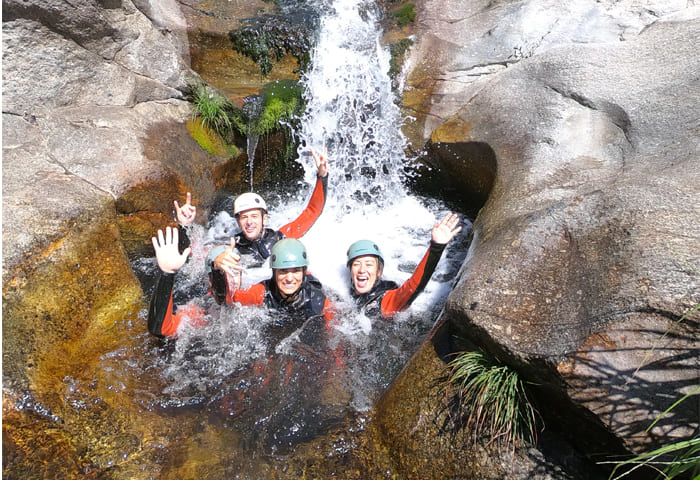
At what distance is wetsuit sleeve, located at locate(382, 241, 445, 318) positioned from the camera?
14.5ft

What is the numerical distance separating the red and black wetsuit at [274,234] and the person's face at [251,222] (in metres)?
0.09

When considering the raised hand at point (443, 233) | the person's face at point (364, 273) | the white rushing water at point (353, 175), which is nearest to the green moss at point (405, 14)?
the white rushing water at point (353, 175)

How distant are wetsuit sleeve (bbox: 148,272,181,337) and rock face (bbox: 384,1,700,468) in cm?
221

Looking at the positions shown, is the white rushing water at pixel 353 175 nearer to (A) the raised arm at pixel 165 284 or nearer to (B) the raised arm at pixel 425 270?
(B) the raised arm at pixel 425 270

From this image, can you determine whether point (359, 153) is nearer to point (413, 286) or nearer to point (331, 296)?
point (331, 296)

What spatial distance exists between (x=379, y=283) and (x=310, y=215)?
5.91 feet

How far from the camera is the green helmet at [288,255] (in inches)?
181

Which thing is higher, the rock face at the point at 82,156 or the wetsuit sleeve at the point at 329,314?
the rock face at the point at 82,156

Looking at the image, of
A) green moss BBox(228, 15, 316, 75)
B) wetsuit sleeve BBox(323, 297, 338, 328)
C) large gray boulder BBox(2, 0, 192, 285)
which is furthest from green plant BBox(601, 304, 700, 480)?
green moss BBox(228, 15, 316, 75)

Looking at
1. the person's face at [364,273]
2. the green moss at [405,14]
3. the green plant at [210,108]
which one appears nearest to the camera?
the person's face at [364,273]

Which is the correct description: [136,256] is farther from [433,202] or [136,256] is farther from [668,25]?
[668,25]

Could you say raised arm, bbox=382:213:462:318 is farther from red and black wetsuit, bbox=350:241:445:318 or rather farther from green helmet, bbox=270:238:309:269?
green helmet, bbox=270:238:309:269

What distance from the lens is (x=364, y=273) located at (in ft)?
16.7

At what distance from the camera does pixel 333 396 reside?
3.94 meters
